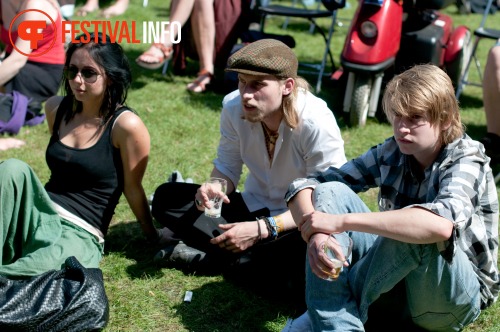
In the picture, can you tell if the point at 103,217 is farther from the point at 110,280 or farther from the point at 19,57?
the point at 19,57

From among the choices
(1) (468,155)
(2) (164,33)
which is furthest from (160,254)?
(2) (164,33)

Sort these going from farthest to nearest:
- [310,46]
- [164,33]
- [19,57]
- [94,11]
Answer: [94,11] → [310,46] → [164,33] → [19,57]

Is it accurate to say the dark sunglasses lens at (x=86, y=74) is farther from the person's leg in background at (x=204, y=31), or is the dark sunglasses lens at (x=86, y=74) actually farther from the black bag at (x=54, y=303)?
the person's leg in background at (x=204, y=31)

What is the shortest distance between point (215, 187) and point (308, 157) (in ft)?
1.56

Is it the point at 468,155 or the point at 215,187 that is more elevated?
the point at 468,155

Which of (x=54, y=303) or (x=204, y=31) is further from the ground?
(x=54, y=303)

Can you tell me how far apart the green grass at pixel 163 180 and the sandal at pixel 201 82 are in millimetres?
79

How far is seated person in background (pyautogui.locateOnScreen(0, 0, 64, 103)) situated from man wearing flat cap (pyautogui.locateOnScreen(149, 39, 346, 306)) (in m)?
2.44

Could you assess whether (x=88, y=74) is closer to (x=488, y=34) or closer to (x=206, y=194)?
(x=206, y=194)

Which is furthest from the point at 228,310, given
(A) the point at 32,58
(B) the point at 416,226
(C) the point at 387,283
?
(A) the point at 32,58

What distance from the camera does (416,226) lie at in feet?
8.05

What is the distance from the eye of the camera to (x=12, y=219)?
3238 millimetres

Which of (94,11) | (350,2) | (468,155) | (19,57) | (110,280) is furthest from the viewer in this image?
(350,2)

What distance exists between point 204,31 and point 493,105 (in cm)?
298
